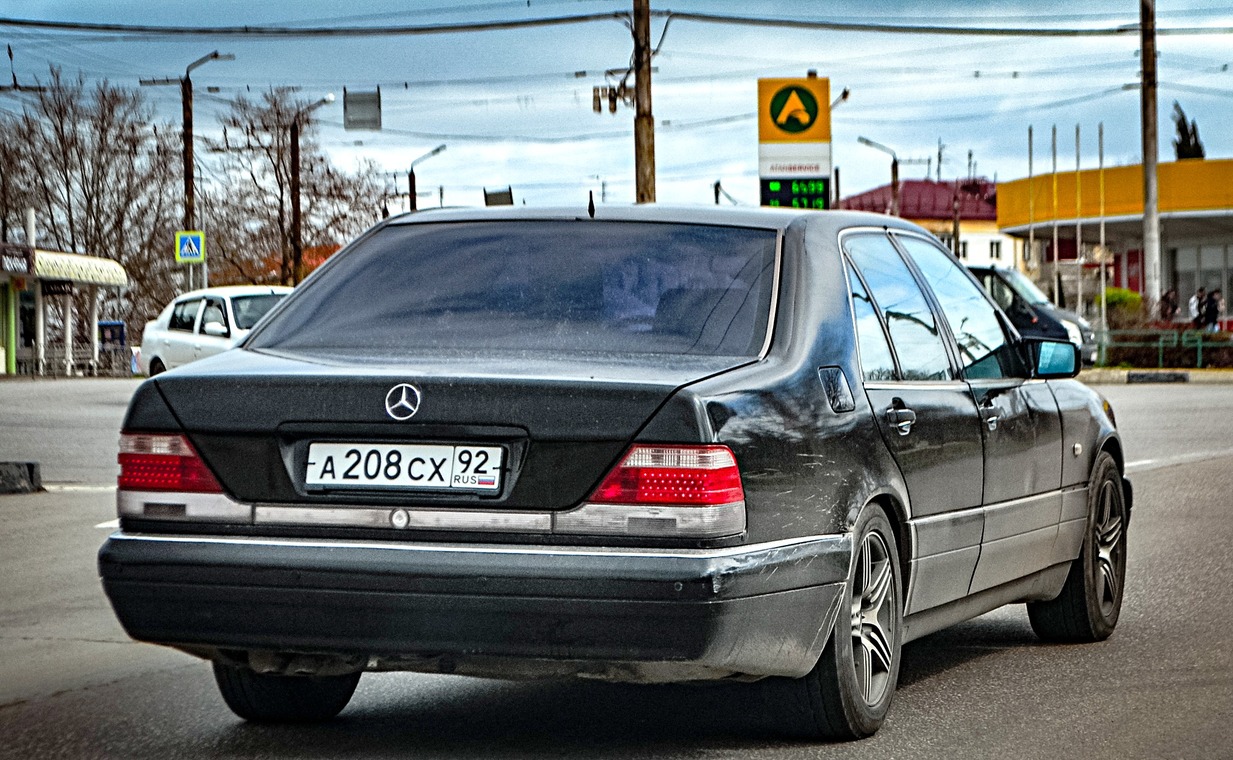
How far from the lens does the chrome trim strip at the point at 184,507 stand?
15.8 feet

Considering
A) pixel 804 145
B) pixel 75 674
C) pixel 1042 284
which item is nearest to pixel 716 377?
pixel 75 674

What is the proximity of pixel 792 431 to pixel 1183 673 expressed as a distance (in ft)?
7.89

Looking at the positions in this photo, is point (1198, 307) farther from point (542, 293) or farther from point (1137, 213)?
point (542, 293)

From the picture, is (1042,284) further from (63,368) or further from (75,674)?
(75,674)

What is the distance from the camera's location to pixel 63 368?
2248 inches

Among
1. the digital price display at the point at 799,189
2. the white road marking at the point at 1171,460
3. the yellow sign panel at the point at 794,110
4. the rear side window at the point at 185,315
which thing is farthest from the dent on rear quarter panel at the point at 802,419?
the yellow sign panel at the point at 794,110

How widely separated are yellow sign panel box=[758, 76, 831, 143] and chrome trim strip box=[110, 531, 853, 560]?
2922 cm

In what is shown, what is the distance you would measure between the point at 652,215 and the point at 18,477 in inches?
360

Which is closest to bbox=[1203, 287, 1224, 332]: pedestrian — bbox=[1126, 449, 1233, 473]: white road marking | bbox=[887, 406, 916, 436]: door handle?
bbox=[1126, 449, 1233, 473]: white road marking

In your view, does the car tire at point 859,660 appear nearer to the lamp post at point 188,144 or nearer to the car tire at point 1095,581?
the car tire at point 1095,581

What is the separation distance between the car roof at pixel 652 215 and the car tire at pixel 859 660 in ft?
3.20

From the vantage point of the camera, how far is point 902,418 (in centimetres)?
561

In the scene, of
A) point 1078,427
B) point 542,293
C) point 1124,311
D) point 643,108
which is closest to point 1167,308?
point 1124,311

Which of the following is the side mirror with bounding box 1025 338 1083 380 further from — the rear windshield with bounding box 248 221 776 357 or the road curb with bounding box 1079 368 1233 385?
the road curb with bounding box 1079 368 1233 385
